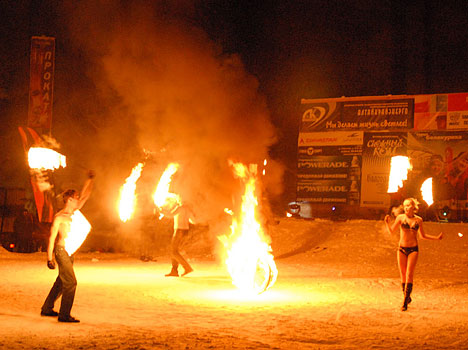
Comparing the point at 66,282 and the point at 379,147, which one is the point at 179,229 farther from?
the point at 379,147

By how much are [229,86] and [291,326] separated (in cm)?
1140

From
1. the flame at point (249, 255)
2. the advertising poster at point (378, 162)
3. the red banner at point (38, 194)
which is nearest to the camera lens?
the flame at point (249, 255)

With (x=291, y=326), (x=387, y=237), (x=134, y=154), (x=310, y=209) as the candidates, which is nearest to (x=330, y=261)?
(x=387, y=237)

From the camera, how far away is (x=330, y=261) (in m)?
20.3

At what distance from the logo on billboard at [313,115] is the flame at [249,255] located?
2081 centimetres

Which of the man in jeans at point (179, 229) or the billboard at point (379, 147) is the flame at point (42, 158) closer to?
the man in jeans at point (179, 229)

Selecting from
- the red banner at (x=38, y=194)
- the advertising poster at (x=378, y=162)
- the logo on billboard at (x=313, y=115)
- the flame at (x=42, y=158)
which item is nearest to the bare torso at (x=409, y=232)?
the flame at (x=42, y=158)

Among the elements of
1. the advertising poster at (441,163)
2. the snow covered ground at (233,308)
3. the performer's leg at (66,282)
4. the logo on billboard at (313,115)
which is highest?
the logo on billboard at (313,115)

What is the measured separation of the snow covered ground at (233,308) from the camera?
7727 millimetres

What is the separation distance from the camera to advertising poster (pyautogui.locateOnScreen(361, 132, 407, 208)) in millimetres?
31922

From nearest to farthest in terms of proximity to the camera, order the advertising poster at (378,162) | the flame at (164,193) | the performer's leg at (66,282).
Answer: the performer's leg at (66,282) < the flame at (164,193) < the advertising poster at (378,162)

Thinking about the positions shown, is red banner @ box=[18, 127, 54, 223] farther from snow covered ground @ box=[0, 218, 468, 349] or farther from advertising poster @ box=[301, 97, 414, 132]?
advertising poster @ box=[301, 97, 414, 132]

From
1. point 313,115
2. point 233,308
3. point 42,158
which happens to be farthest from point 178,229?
point 313,115

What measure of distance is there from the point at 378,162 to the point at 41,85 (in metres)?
16.3
